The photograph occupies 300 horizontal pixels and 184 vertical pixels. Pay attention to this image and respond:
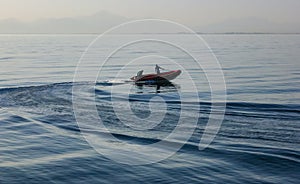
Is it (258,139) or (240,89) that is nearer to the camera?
(258,139)

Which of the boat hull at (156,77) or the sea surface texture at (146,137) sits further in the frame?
the boat hull at (156,77)

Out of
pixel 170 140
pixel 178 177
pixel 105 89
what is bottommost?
pixel 178 177

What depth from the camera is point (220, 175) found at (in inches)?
488

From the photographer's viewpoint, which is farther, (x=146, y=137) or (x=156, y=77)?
(x=156, y=77)

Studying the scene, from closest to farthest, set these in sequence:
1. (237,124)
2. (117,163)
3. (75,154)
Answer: (117,163), (75,154), (237,124)

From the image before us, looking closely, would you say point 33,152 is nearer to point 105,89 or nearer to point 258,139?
point 258,139

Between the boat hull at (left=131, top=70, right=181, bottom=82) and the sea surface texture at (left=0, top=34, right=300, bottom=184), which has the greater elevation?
the boat hull at (left=131, top=70, right=181, bottom=82)

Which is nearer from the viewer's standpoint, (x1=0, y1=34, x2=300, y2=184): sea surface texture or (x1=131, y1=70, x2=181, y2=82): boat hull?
(x1=0, y1=34, x2=300, y2=184): sea surface texture

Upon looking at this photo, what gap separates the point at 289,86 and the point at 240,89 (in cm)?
494

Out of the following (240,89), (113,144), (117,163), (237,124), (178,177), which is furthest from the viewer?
(240,89)

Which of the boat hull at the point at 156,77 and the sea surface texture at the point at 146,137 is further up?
the boat hull at the point at 156,77

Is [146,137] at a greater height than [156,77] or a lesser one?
lesser

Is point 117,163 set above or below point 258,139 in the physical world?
below

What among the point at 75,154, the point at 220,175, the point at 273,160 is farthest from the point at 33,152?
the point at 273,160
